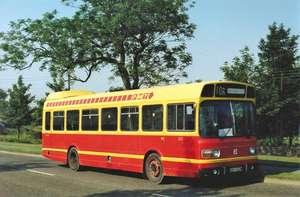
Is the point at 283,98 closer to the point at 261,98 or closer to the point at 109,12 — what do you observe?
the point at 261,98

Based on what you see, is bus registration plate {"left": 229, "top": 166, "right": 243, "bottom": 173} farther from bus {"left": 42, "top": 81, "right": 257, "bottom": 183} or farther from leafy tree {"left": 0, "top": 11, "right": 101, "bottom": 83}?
leafy tree {"left": 0, "top": 11, "right": 101, "bottom": 83}

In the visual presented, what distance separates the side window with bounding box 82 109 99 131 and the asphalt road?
163 centimetres

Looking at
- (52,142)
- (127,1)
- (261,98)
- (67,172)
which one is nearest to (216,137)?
(67,172)

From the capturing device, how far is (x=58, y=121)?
Answer: 21.9m

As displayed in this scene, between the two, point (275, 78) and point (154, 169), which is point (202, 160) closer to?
point (154, 169)

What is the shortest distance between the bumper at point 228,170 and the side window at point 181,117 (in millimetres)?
1164

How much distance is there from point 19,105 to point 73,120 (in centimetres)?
4054

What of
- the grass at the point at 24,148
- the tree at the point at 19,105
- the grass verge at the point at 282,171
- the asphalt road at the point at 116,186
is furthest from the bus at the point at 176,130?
the tree at the point at 19,105

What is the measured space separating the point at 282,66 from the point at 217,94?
30.7 m

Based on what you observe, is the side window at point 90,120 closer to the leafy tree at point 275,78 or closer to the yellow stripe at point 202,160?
the yellow stripe at point 202,160

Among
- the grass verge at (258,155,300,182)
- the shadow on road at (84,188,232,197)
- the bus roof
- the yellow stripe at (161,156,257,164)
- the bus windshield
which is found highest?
the bus roof

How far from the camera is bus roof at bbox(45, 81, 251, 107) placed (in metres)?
14.7

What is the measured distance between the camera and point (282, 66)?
144 ft

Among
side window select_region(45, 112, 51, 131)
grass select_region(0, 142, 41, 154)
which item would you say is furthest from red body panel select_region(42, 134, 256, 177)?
grass select_region(0, 142, 41, 154)
